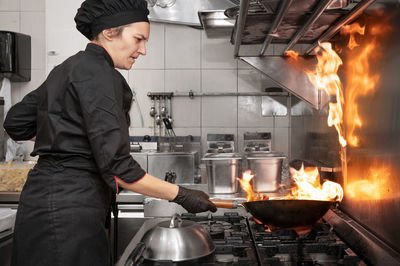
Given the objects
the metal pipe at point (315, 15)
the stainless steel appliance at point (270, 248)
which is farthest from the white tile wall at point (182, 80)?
the stainless steel appliance at point (270, 248)

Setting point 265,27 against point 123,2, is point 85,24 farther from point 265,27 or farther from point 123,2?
point 265,27

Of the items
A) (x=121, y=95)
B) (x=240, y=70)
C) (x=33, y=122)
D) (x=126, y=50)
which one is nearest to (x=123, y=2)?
(x=126, y=50)

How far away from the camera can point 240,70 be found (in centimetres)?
334

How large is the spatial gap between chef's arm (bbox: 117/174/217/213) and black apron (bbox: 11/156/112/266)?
12 cm

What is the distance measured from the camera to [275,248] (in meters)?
1.05

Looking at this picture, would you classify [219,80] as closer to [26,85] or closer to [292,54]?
[292,54]

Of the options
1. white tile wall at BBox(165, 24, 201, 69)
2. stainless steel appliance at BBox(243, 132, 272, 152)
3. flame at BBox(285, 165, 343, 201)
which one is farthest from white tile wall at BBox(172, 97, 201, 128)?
flame at BBox(285, 165, 343, 201)

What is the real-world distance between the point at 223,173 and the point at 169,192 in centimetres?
99

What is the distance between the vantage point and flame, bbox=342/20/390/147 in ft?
3.76

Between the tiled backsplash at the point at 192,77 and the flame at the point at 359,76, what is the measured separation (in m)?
1.92

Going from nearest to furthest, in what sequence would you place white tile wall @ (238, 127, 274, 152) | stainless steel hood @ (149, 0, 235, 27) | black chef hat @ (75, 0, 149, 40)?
black chef hat @ (75, 0, 149, 40), stainless steel hood @ (149, 0, 235, 27), white tile wall @ (238, 127, 274, 152)

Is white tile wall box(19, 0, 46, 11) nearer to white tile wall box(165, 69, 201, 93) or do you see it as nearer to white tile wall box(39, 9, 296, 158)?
white tile wall box(39, 9, 296, 158)

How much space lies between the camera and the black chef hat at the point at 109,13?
1.06 m

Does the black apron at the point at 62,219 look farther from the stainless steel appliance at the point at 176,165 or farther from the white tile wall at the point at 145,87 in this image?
the white tile wall at the point at 145,87
